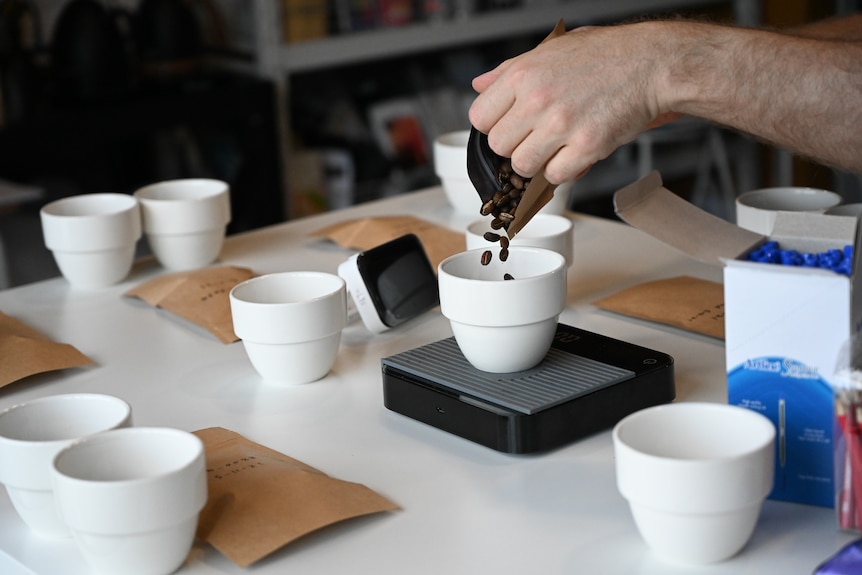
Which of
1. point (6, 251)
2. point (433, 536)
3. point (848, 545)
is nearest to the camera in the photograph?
point (848, 545)

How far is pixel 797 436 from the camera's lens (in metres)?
0.87

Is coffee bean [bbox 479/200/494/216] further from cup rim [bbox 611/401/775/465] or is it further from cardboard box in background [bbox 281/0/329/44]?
cardboard box in background [bbox 281/0/329/44]

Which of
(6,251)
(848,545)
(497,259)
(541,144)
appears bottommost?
(6,251)

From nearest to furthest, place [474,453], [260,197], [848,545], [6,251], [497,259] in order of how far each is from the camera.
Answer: [848,545], [474,453], [497,259], [6,251], [260,197]

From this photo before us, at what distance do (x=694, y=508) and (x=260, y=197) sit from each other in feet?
7.86

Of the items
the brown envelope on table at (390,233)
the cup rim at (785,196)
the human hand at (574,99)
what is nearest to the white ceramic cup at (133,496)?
the human hand at (574,99)

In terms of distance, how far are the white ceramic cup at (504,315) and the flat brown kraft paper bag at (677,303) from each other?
9.8 inches

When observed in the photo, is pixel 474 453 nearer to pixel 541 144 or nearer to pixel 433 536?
pixel 433 536

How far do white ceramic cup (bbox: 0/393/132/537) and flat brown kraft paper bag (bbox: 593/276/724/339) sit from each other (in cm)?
65

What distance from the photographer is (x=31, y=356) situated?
1.23 metres

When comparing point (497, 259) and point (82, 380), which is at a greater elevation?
point (497, 259)

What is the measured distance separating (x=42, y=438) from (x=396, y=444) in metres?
0.31

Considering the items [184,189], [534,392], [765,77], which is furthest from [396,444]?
[184,189]

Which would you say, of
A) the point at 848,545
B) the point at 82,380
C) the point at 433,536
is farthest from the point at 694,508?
the point at 82,380
